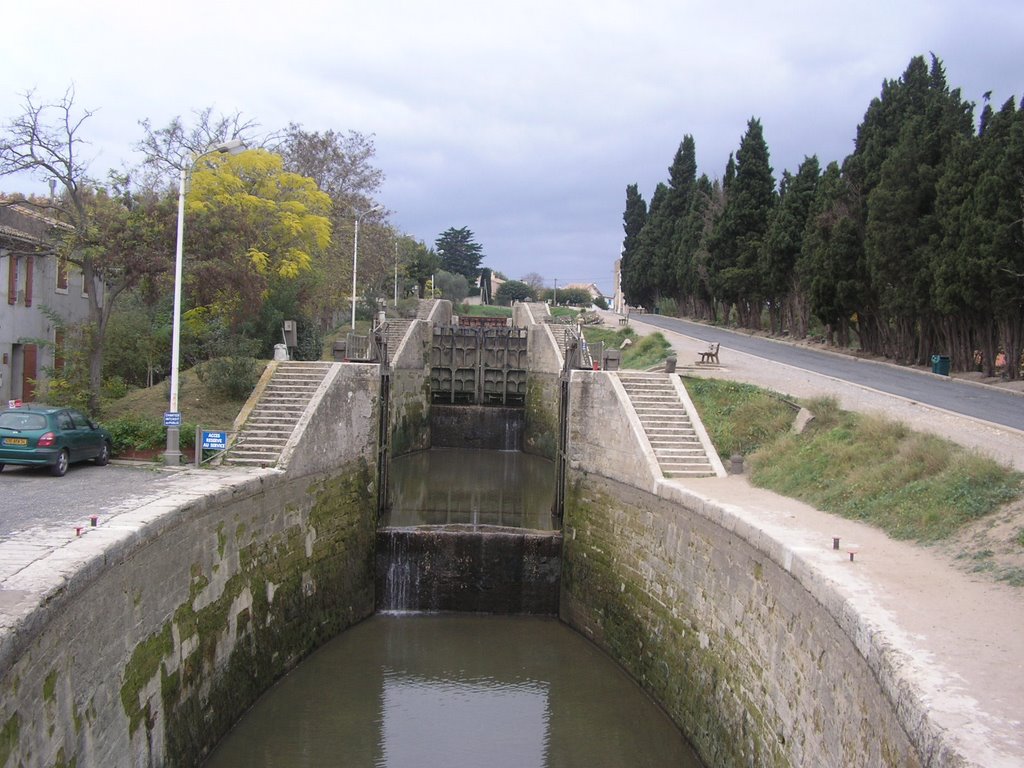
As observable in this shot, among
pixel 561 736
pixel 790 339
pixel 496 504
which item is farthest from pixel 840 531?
pixel 790 339

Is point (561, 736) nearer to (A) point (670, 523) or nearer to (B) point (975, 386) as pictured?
(A) point (670, 523)

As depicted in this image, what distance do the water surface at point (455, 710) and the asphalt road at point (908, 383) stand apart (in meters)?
9.36

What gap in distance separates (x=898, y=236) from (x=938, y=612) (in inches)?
885

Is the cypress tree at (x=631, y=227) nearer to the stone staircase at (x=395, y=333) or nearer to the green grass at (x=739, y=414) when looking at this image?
the stone staircase at (x=395, y=333)

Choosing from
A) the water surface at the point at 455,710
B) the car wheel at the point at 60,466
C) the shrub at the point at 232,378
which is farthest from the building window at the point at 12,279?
the water surface at the point at 455,710

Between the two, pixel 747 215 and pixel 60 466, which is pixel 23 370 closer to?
pixel 60 466

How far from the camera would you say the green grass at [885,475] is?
10766mm

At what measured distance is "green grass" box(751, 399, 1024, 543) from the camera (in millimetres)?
10766

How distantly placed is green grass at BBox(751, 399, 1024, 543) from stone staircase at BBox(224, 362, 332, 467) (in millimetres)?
8663

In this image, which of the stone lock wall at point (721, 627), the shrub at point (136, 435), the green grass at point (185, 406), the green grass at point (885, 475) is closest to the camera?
the stone lock wall at point (721, 627)

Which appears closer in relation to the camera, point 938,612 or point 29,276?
point 938,612

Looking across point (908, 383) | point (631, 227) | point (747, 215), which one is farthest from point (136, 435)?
point (631, 227)

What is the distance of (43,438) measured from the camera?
45.2 ft

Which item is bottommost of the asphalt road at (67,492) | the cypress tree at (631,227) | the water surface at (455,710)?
the water surface at (455,710)
